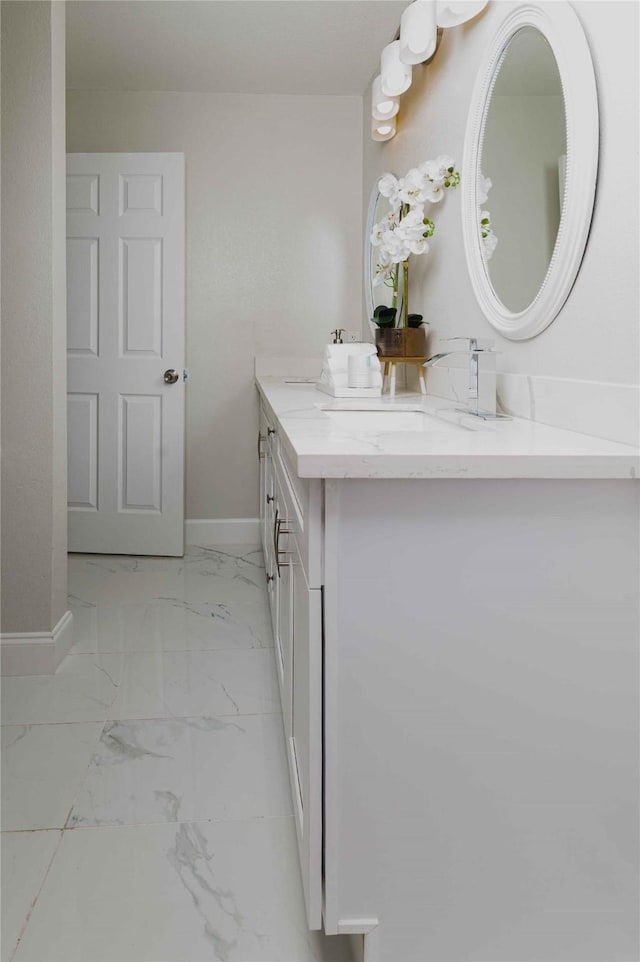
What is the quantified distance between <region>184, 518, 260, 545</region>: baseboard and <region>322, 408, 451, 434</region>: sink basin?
230 cm

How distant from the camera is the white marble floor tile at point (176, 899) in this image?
1.28 metres

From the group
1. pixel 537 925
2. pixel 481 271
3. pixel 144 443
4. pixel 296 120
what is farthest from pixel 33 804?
pixel 296 120

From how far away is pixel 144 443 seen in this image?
13.1ft

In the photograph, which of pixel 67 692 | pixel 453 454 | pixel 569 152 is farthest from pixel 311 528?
pixel 67 692

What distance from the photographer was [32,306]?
7.85 ft

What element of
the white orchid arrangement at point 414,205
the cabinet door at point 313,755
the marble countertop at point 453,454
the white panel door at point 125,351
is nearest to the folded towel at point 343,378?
the white orchid arrangement at point 414,205

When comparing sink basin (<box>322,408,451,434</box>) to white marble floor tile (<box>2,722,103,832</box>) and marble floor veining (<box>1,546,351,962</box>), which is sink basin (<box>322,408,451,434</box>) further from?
white marble floor tile (<box>2,722,103,832</box>)

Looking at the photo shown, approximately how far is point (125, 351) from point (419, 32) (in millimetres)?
2194

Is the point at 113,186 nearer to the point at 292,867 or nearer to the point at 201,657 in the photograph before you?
the point at 201,657

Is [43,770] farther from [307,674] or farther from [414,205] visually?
[414,205]

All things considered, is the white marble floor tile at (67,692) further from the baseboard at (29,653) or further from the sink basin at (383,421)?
the sink basin at (383,421)

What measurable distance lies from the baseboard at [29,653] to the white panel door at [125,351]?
60.1 inches

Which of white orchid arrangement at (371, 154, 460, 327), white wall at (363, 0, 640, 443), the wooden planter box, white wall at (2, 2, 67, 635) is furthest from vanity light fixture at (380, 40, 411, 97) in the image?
white wall at (2, 2, 67, 635)

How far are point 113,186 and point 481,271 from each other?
8.39 ft
